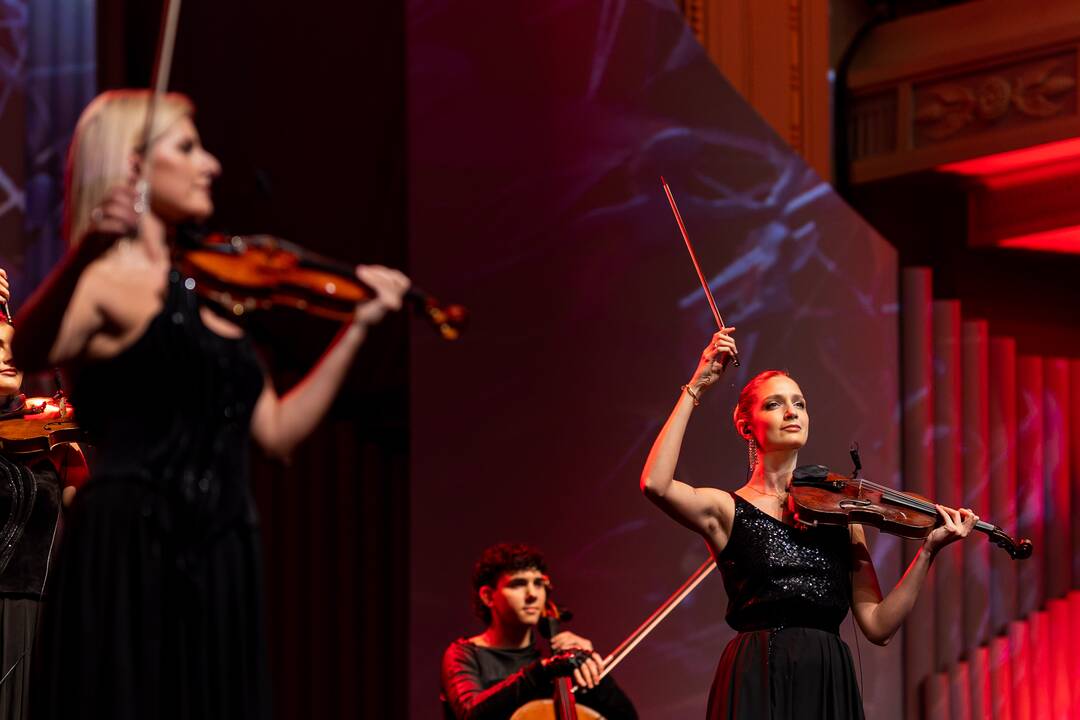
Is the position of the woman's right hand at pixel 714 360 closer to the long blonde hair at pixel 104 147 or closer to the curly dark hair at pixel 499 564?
the curly dark hair at pixel 499 564

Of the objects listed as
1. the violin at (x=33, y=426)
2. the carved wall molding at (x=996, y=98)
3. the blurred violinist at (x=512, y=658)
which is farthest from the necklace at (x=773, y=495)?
the carved wall molding at (x=996, y=98)

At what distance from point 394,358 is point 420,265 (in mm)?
422

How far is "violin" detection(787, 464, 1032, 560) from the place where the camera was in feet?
10.6

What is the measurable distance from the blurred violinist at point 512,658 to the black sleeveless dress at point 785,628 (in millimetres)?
646

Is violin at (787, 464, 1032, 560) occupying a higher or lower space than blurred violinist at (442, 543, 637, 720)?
higher

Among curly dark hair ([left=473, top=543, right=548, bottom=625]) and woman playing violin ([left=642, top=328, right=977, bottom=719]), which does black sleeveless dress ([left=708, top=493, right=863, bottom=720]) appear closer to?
woman playing violin ([left=642, top=328, right=977, bottom=719])

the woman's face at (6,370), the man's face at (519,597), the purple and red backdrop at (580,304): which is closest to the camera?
the woman's face at (6,370)

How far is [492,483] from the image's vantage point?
4.82 m

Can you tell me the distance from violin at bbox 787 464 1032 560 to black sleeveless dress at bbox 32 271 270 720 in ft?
4.71

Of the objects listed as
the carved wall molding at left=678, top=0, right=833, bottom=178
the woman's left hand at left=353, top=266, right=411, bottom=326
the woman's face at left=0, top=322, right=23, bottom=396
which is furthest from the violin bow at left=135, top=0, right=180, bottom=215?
the carved wall molding at left=678, top=0, right=833, bottom=178

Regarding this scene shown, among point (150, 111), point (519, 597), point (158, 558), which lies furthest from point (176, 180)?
point (519, 597)

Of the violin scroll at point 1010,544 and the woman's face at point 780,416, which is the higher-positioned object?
the woman's face at point 780,416

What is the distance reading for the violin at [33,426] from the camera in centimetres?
315

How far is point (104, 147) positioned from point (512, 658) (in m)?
2.36
